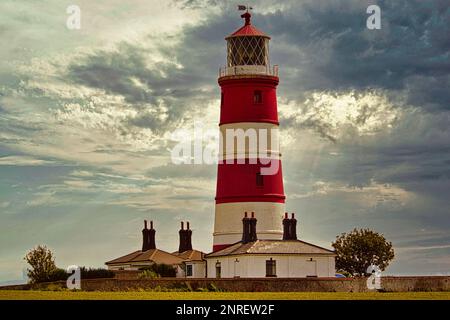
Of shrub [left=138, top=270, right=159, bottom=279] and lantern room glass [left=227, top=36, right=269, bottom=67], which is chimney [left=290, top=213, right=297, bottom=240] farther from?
lantern room glass [left=227, top=36, right=269, bottom=67]

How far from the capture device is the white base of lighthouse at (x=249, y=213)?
77.0 meters

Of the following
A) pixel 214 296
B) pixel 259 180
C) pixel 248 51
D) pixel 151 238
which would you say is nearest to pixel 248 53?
pixel 248 51

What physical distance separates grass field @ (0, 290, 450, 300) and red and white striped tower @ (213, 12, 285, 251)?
45.6 ft

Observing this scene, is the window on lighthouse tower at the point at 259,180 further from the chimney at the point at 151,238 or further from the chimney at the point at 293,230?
the chimney at the point at 151,238

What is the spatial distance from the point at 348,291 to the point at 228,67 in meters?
20.0

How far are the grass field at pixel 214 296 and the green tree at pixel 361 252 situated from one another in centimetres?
2391

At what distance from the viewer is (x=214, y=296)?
59469mm

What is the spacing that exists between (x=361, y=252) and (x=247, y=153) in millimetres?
16079

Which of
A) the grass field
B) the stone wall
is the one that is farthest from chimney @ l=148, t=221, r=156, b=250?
the grass field

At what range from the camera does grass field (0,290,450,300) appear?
2243 inches
